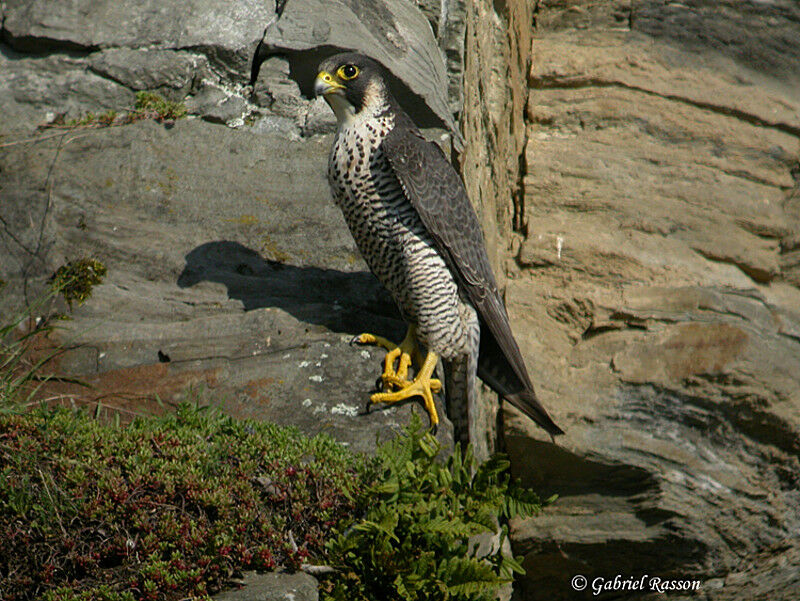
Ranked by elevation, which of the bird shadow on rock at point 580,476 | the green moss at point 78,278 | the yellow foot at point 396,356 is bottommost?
the bird shadow on rock at point 580,476

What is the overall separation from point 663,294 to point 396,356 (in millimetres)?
2944

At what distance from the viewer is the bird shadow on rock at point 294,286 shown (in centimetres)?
477

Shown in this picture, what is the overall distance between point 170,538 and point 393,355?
1567mm

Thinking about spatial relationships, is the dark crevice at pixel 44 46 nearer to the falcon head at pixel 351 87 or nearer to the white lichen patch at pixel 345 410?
the falcon head at pixel 351 87

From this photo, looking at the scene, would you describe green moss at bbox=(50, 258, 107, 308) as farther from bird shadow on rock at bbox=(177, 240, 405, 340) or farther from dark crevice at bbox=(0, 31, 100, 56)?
dark crevice at bbox=(0, 31, 100, 56)

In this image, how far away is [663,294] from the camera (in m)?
6.49

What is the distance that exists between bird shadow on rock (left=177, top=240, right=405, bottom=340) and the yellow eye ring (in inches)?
46.0

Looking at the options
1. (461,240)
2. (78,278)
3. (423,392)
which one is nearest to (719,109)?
(461,240)

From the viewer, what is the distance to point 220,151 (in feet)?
17.7

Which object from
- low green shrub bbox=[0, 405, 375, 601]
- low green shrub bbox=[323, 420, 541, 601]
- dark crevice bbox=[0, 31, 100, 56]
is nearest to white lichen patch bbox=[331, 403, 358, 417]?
low green shrub bbox=[0, 405, 375, 601]

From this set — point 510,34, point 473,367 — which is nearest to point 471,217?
point 473,367

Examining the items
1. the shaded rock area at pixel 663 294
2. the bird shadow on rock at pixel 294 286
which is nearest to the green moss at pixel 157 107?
the bird shadow on rock at pixel 294 286

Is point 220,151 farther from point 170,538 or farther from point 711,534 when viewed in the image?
point 711,534

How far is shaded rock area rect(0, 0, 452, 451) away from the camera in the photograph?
4164 millimetres
